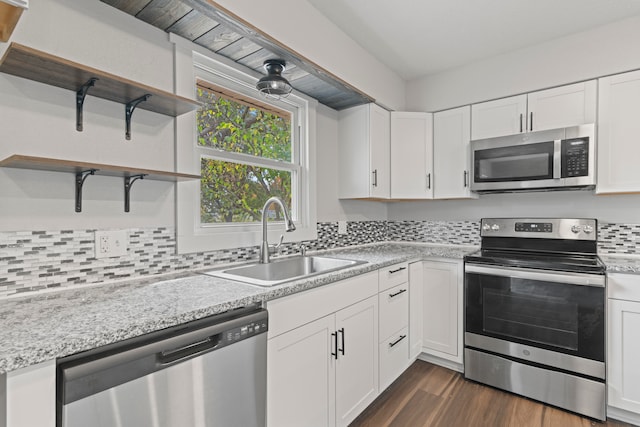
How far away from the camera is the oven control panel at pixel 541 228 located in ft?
7.63

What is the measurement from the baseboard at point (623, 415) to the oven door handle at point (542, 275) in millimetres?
747

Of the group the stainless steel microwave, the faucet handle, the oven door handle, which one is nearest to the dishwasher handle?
the faucet handle

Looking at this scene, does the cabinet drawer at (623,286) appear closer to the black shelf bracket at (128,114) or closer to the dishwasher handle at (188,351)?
the dishwasher handle at (188,351)

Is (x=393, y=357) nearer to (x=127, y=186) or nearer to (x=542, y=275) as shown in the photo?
(x=542, y=275)

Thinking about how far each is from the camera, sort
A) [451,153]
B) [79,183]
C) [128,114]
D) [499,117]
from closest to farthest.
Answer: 1. [79,183]
2. [128,114]
3. [499,117]
4. [451,153]

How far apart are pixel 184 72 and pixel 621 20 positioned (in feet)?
9.23

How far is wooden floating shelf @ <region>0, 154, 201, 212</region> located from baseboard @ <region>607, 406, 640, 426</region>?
2.72 meters

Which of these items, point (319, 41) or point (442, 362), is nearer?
point (319, 41)

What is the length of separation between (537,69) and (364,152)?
143 centimetres

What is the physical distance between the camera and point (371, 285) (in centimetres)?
196

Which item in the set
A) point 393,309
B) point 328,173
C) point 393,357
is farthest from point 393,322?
point 328,173

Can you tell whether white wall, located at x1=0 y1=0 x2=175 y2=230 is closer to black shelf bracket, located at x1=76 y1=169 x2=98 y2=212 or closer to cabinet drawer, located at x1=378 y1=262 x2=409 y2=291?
black shelf bracket, located at x1=76 y1=169 x2=98 y2=212

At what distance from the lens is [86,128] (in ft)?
4.36

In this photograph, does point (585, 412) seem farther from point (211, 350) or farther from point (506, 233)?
point (211, 350)
